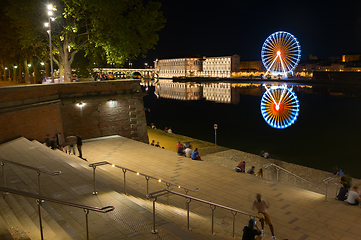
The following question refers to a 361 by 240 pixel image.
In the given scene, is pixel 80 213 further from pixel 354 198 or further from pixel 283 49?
pixel 283 49

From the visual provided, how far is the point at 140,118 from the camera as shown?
23328 mm

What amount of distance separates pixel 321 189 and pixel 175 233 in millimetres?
10978

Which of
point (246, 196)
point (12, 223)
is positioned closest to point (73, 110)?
point (246, 196)

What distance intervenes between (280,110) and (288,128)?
45.7 feet

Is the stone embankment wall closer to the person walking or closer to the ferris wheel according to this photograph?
the person walking

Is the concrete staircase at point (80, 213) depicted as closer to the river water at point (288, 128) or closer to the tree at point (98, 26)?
the tree at point (98, 26)

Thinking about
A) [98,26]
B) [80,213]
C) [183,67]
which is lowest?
[80,213]

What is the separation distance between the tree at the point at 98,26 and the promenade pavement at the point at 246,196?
10.7m

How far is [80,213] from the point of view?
6.40 m

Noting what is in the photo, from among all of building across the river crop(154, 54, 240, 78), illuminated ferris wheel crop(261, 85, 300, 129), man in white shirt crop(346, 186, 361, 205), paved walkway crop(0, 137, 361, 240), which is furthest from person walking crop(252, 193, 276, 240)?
building across the river crop(154, 54, 240, 78)

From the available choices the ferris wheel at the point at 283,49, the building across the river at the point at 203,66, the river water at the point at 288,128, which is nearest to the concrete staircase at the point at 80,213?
the river water at the point at 288,128

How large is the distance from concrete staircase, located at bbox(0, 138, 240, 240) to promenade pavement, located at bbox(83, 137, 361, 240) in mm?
1421

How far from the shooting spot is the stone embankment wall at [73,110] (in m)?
14.3

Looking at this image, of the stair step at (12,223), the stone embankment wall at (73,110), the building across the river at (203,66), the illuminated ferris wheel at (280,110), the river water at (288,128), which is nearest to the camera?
the stair step at (12,223)
